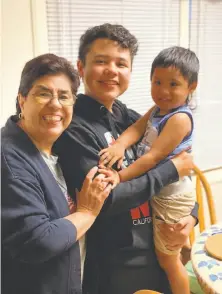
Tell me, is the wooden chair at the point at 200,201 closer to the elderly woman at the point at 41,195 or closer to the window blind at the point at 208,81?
the window blind at the point at 208,81

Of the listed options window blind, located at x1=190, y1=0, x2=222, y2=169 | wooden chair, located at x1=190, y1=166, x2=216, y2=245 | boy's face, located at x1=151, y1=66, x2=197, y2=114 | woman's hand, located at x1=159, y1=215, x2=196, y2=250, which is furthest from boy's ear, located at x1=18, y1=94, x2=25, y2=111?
window blind, located at x1=190, y1=0, x2=222, y2=169

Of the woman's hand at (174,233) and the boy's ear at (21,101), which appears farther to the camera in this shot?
the woman's hand at (174,233)

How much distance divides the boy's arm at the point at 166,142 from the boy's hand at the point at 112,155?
0.06m

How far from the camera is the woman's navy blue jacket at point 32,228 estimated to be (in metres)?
1.07

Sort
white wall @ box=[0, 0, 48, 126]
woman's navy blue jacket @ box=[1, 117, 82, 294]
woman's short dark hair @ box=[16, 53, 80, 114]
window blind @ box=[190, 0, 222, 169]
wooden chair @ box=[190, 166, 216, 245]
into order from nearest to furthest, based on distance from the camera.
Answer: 1. woman's navy blue jacket @ box=[1, 117, 82, 294]
2. woman's short dark hair @ box=[16, 53, 80, 114]
3. white wall @ box=[0, 0, 48, 126]
4. wooden chair @ box=[190, 166, 216, 245]
5. window blind @ box=[190, 0, 222, 169]

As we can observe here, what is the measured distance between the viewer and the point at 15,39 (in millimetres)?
1983

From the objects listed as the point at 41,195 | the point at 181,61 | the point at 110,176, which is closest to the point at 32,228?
the point at 41,195

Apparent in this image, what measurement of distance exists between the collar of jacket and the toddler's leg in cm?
63

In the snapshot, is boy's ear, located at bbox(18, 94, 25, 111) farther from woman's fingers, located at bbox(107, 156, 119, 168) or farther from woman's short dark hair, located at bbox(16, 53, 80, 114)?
woman's fingers, located at bbox(107, 156, 119, 168)

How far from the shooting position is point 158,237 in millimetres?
1516

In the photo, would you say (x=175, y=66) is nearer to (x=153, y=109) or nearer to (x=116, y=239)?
(x=153, y=109)

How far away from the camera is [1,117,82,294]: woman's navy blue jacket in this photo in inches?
42.2

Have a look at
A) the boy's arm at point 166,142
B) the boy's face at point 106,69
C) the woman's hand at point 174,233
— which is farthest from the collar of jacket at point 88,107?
the woman's hand at point 174,233

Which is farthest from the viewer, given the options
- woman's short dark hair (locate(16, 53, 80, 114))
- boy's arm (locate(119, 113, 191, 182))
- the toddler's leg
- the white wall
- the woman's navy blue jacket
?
the white wall
